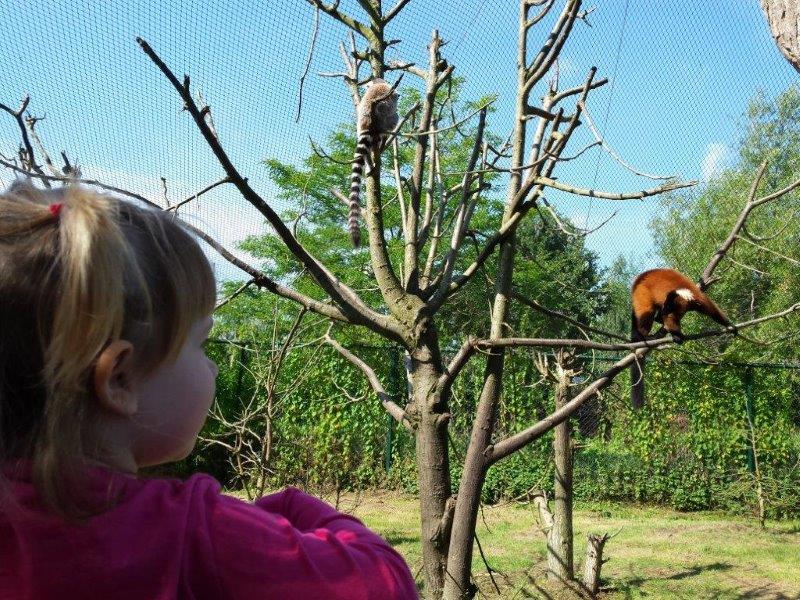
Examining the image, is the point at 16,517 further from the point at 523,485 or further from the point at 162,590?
the point at 523,485

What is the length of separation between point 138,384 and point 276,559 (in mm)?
192

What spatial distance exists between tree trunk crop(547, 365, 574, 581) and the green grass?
0.19 metres

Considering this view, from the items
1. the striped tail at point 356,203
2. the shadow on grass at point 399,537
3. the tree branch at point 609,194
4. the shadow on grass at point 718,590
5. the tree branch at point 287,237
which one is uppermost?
the striped tail at point 356,203

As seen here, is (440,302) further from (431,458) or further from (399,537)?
(399,537)

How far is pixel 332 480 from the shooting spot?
370 inches

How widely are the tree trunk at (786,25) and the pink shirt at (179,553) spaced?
7.90 feet

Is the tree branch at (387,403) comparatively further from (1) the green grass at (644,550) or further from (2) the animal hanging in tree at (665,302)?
(2) the animal hanging in tree at (665,302)

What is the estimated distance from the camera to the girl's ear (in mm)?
591

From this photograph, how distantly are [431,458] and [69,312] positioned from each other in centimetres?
187

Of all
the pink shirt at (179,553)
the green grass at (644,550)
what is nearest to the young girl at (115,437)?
the pink shirt at (179,553)

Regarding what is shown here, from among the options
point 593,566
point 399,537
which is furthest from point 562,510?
point 399,537

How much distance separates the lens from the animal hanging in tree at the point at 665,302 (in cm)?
529

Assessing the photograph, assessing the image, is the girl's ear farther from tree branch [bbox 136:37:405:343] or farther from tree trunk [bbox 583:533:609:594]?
tree trunk [bbox 583:533:609:594]

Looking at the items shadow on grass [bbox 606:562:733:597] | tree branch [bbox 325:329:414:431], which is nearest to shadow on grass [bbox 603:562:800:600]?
shadow on grass [bbox 606:562:733:597]
